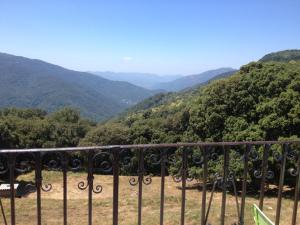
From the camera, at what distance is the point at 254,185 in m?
15.0

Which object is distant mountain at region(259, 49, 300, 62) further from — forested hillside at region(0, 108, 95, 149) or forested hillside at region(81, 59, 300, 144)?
forested hillside at region(81, 59, 300, 144)

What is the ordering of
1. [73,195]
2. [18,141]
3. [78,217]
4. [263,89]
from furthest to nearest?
[18,141], [263,89], [73,195], [78,217]

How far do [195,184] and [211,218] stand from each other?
868cm

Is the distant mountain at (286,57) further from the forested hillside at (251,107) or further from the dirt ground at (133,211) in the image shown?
the dirt ground at (133,211)

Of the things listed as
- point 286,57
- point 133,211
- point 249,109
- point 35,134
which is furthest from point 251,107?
point 286,57

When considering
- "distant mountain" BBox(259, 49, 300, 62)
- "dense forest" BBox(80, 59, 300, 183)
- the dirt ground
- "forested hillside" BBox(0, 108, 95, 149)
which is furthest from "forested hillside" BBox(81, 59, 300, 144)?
"distant mountain" BBox(259, 49, 300, 62)

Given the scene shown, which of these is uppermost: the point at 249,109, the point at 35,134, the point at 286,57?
the point at 286,57

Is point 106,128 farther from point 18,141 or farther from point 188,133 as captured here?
point 188,133

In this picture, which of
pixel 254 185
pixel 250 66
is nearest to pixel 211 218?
pixel 254 185

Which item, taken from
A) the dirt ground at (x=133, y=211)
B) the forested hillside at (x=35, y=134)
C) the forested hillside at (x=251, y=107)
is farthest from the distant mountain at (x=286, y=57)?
the dirt ground at (x=133, y=211)

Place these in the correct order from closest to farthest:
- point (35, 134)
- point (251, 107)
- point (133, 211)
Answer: point (133, 211)
point (251, 107)
point (35, 134)

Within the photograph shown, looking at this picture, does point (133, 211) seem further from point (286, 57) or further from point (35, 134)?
point (286, 57)

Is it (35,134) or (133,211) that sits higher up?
(133,211)

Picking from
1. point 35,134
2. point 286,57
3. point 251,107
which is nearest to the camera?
point 251,107
